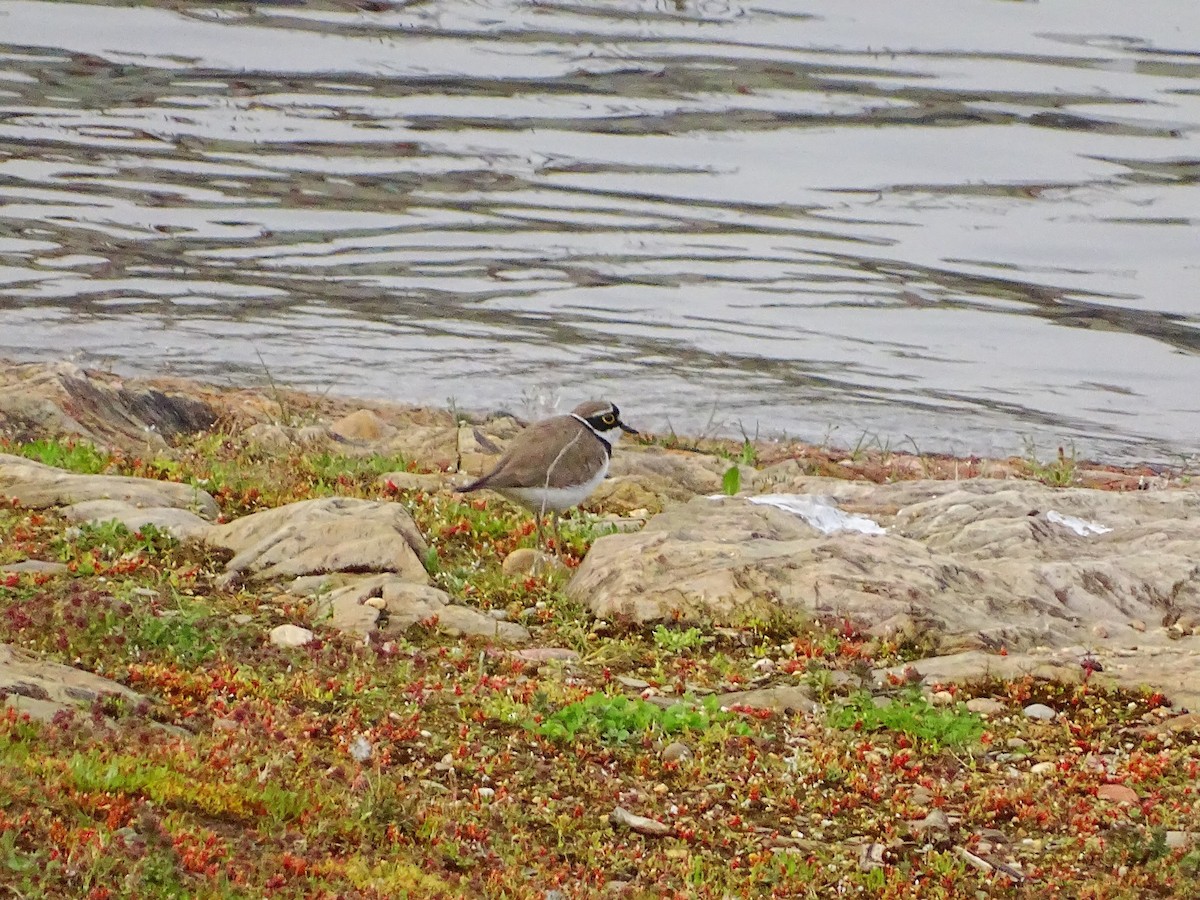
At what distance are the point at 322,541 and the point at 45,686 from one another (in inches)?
142

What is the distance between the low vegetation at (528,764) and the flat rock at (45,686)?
169 mm

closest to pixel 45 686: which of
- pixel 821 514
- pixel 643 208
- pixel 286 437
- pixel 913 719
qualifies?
pixel 913 719

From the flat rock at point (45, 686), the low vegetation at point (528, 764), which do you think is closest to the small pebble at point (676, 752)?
the low vegetation at point (528, 764)

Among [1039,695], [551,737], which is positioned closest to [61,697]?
[551,737]

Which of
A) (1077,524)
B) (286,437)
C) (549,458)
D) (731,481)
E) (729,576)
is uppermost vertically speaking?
(549,458)

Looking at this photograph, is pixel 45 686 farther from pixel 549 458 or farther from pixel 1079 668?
pixel 1079 668

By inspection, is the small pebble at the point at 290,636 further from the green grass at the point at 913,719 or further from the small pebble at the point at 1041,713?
the small pebble at the point at 1041,713

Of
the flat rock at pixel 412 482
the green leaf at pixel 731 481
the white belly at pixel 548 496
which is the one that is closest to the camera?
the white belly at pixel 548 496

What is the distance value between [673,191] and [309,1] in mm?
8797

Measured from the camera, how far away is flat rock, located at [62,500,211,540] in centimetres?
1105

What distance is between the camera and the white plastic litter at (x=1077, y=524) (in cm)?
1209

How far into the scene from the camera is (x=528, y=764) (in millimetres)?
7996

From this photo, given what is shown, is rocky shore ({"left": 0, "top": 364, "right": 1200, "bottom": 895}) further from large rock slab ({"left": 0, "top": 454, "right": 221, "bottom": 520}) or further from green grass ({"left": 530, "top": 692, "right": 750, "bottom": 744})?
green grass ({"left": 530, "top": 692, "right": 750, "bottom": 744})

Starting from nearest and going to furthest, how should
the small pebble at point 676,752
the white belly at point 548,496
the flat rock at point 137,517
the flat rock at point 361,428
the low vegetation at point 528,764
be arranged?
1. the low vegetation at point 528,764
2. the small pebble at point 676,752
3. the flat rock at point 137,517
4. the white belly at point 548,496
5. the flat rock at point 361,428
